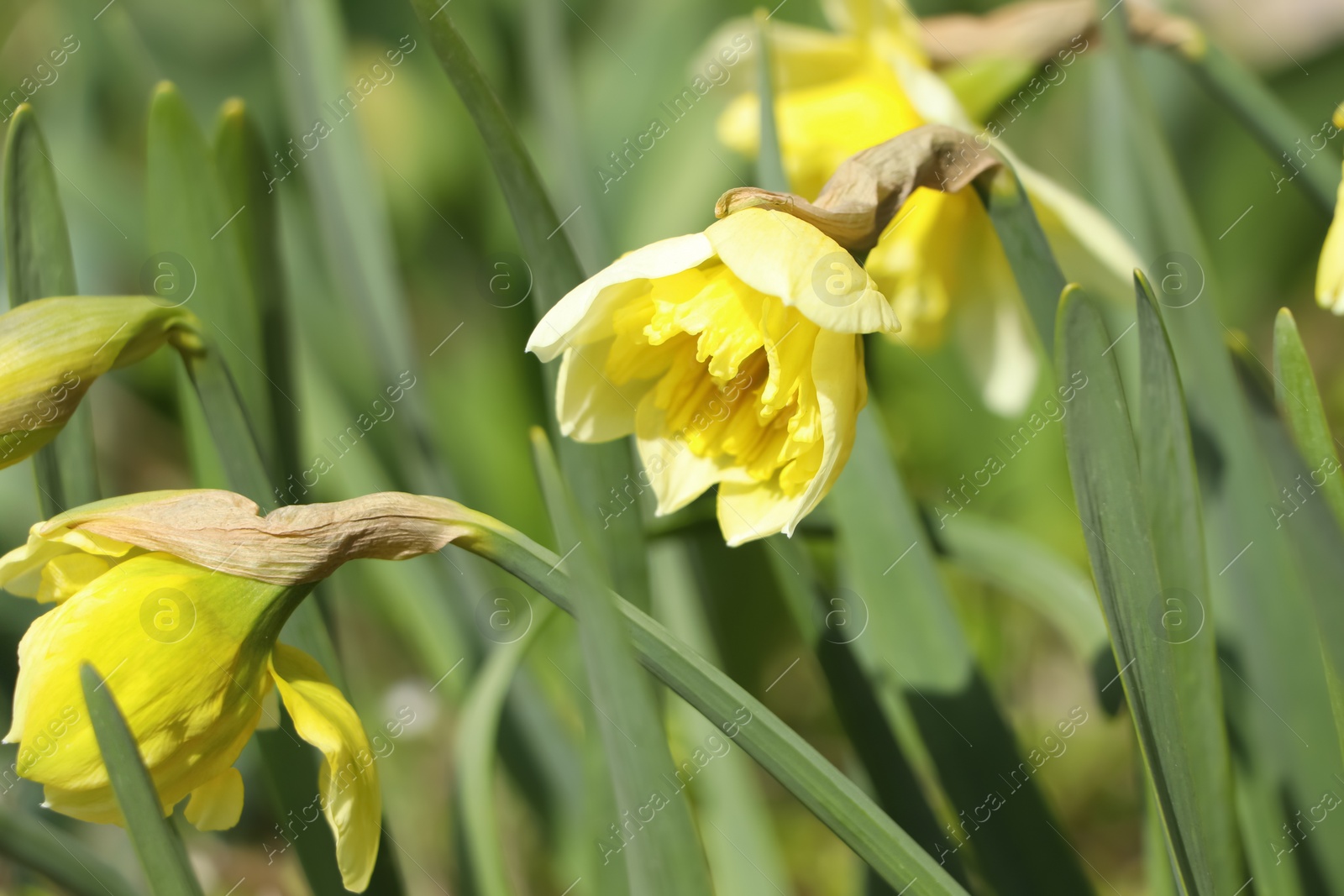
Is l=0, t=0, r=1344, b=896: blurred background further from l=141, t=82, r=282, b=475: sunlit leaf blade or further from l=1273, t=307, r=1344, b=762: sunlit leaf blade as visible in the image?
l=1273, t=307, r=1344, b=762: sunlit leaf blade

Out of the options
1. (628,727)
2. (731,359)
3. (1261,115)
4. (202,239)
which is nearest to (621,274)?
(731,359)

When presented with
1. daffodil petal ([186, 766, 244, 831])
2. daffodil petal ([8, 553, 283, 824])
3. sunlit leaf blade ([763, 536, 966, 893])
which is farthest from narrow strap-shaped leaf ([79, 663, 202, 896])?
sunlit leaf blade ([763, 536, 966, 893])

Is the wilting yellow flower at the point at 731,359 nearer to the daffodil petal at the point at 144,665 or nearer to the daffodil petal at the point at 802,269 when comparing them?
the daffodil petal at the point at 802,269

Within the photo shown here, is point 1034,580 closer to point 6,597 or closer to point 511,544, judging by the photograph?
point 511,544

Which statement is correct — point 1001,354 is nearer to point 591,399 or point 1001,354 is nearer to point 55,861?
point 591,399

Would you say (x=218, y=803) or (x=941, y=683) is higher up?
(x=218, y=803)

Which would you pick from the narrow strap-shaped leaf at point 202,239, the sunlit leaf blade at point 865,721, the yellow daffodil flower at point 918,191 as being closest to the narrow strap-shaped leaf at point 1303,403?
the yellow daffodil flower at point 918,191
